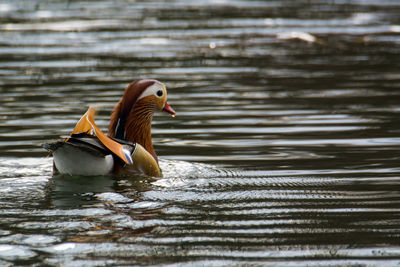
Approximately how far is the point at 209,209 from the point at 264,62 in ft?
30.9

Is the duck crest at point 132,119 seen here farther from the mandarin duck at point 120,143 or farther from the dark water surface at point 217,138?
the dark water surface at point 217,138

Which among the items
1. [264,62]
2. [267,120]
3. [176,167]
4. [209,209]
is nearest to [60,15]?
[264,62]

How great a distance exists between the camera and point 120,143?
7961 millimetres

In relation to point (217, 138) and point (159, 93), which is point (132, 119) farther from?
point (217, 138)

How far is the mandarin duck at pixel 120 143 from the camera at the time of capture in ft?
24.2

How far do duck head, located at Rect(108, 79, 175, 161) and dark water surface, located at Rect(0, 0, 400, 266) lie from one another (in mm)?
517

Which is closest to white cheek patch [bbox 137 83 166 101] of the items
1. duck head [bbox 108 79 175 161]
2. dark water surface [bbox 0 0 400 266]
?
duck head [bbox 108 79 175 161]

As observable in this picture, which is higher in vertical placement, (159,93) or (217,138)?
(159,93)

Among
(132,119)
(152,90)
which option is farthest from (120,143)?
(152,90)

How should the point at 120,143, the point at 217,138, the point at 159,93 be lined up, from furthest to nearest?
the point at 217,138 < the point at 159,93 < the point at 120,143

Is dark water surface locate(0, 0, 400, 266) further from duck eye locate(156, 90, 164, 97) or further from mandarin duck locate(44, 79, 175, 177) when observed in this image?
duck eye locate(156, 90, 164, 97)

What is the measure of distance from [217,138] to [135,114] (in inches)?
67.3

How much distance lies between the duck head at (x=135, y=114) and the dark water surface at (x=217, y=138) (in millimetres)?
517

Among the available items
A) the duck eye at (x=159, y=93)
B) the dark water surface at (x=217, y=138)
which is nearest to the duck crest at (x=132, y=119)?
the duck eye at (x=159, y=93)
